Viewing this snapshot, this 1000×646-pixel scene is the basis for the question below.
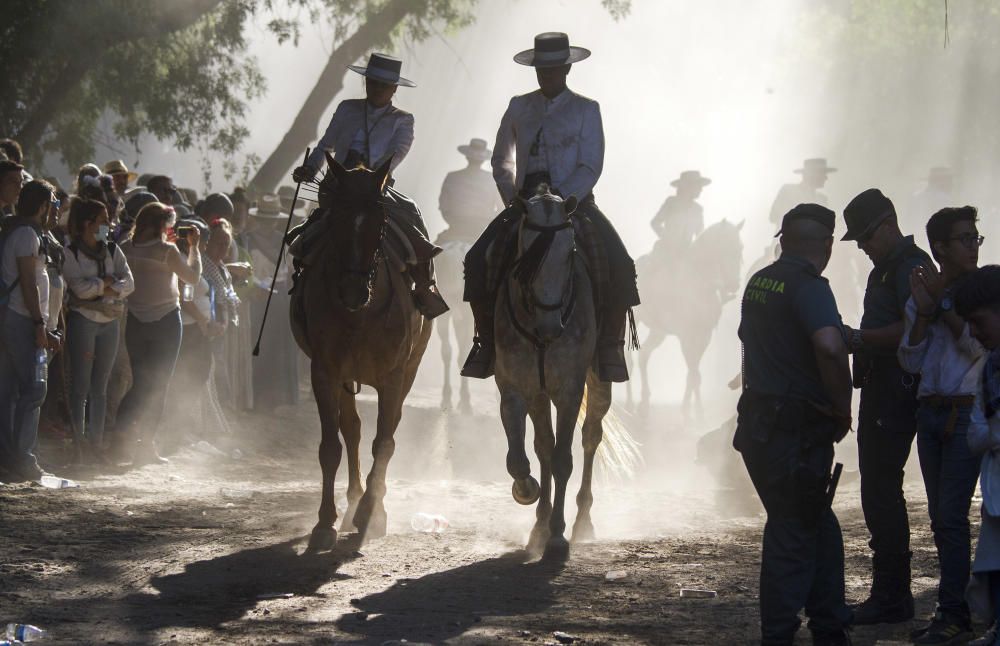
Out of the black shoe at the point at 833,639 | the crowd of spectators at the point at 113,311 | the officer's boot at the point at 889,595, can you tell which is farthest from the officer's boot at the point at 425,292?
the black shoe at the point at 833,639

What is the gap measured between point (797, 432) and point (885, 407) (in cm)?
121

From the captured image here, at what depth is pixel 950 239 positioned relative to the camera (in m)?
7.20

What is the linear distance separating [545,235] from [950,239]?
309 cm

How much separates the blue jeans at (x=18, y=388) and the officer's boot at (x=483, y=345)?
3639mm

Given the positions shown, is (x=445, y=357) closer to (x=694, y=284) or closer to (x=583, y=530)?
(x=694, y=284)

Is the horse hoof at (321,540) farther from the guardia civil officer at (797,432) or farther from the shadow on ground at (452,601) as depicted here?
the guardia civil officer at (797,432)

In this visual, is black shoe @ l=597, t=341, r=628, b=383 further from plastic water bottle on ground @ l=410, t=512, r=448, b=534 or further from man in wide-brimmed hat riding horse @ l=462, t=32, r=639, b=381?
plastic water bottle on ground @ l=410, t=512, r=448, b=534

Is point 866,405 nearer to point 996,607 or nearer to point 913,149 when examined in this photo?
point 996,607

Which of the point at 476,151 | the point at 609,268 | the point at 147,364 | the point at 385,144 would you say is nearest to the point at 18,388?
the point at 147,364

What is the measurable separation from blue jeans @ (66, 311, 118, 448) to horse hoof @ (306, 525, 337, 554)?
13.3 feet

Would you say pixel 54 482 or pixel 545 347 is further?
pixel 54 482

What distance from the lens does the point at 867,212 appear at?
7.73 m

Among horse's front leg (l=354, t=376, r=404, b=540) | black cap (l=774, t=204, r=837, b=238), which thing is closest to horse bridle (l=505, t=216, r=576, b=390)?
horse's front leg (l=354, t=376, r=404, b=540)

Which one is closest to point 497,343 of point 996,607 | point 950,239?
point 950,239
